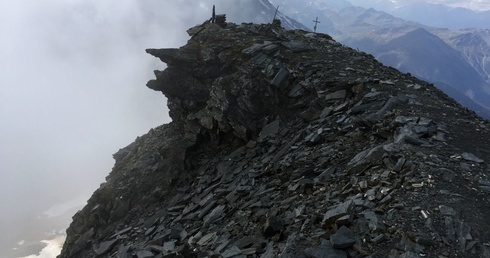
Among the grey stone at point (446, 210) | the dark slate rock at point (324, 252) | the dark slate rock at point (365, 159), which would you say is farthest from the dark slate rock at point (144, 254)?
the grey stone at point (446, 210)

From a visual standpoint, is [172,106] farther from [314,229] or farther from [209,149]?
[314,229]

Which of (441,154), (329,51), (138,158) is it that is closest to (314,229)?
(441,154)

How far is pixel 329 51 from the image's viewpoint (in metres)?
36.5

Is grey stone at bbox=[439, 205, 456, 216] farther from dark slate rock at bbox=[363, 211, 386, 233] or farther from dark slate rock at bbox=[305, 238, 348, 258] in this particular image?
dark slate rock at bbox=[305, 238, 348, 258]

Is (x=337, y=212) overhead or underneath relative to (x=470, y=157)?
overhead

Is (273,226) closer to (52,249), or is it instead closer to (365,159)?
(365,159)

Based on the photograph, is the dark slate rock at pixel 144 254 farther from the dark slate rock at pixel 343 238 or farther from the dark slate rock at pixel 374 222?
the dark slate rock at pixel 374 222

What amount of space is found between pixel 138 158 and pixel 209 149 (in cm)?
1206

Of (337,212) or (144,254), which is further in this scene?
(144,254)

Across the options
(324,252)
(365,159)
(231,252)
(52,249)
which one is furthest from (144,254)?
(52,249)

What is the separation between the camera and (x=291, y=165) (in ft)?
80.9

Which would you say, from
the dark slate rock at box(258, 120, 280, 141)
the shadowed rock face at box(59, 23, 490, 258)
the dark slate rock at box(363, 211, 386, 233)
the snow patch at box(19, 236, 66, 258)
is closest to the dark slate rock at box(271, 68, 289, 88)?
the shadowed rock face at box(59, 23, 490, 258)

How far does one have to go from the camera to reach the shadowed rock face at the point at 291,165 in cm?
1551

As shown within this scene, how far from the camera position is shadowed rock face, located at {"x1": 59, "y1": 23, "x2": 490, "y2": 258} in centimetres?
1551
